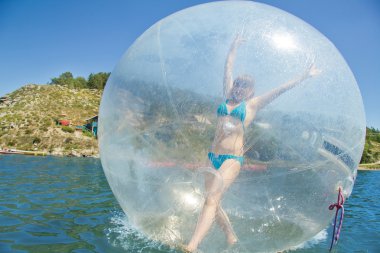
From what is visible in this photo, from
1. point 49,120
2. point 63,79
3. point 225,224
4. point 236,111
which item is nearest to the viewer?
point 236,111

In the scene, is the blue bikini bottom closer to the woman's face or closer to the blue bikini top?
the blue bikini top

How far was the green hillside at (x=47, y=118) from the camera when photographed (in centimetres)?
3406

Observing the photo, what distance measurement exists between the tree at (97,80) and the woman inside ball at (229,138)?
7128cm

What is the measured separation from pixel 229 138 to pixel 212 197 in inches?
26.3

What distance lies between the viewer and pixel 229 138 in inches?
137

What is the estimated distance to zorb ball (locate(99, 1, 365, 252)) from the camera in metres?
3.53

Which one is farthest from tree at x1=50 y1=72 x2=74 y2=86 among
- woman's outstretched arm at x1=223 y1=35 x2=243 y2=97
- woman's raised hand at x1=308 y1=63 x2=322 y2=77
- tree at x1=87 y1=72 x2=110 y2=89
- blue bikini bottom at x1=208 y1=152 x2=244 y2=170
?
woman's raised hand at x1=308 y1=63 x2=322 y2=77

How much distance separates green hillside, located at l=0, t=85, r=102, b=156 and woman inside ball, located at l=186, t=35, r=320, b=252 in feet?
96.2

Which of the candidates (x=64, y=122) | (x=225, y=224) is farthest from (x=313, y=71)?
(x=64, y=122)

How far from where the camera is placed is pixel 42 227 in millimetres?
4633

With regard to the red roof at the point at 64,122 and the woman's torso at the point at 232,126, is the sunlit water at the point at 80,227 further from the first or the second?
the red roof at the point at 64,122

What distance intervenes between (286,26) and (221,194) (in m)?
2.17

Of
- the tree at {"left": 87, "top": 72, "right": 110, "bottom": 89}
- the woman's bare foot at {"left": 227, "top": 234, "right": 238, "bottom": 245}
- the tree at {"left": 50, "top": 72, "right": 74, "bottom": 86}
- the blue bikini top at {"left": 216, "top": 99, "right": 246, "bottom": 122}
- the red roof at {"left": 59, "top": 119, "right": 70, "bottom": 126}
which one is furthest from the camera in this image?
the tree at {"left": 50, "top": 72, "right": 74, "bottom": 86}

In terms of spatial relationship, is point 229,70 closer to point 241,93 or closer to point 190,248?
point 241,93
